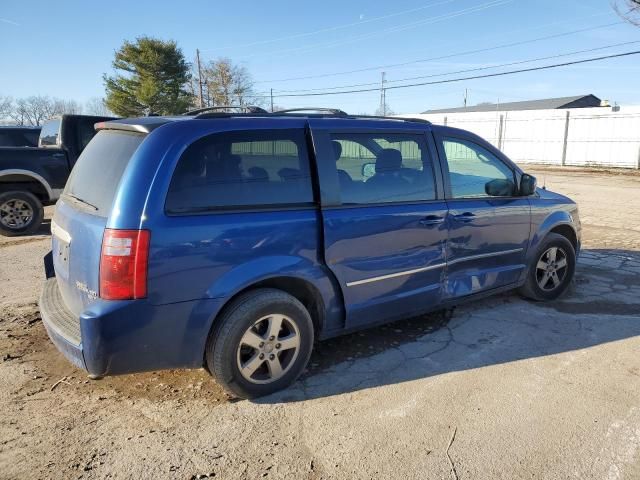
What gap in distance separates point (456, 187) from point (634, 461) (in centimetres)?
231

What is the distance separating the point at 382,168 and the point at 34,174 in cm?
694

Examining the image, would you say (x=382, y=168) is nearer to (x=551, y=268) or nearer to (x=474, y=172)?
(x=474, y=172)

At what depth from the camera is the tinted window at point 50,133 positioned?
9.04 metres

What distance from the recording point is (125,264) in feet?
8.79

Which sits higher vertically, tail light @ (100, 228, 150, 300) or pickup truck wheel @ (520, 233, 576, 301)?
tail light @ (100, 228, 150, 300)

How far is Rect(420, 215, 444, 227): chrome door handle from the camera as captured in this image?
3.87 meters

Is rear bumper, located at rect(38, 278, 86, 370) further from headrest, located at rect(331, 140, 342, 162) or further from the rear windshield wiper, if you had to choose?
headrest, located at rect(331, 140, 342, 162)

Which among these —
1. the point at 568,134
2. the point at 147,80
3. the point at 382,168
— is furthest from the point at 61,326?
the point at 147,80

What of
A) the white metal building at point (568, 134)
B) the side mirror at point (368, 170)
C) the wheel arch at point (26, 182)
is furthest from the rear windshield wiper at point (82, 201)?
the white metal building at point (568, 134)

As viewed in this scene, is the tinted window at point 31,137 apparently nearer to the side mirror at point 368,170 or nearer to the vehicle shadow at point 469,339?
the vehicle shadow at point 469,339

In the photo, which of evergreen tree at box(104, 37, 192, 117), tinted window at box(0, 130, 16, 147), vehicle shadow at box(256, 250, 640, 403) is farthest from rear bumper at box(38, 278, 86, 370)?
evergreen tree at box(104, 37, 192, 117)

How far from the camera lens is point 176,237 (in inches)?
109

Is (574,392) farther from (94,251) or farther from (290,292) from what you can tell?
(94,251)

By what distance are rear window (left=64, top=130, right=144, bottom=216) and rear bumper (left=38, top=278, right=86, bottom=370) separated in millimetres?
698
